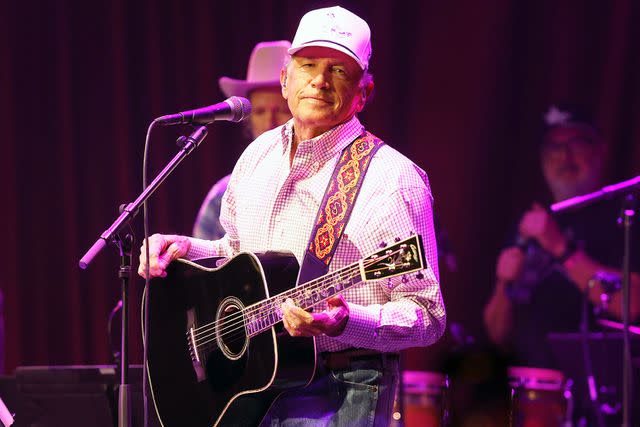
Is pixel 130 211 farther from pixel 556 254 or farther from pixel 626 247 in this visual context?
pixel 556 254

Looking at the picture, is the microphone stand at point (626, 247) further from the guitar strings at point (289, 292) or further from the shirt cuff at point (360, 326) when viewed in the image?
the guitar strings at point (289, 292)

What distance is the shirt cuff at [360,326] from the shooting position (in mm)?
2613

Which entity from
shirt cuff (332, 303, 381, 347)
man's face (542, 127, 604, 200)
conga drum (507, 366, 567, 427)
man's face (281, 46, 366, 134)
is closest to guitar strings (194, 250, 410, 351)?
shirt cuff (332, 303, 381, 347)

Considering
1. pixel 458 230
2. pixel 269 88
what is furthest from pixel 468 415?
pixel 269 88

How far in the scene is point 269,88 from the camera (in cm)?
534

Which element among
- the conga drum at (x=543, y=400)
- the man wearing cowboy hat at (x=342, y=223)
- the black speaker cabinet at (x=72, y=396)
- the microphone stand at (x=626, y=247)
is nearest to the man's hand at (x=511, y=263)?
the conga drum at (x=543, y=400)

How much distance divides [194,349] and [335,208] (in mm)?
763

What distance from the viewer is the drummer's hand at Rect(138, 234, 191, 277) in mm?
3307

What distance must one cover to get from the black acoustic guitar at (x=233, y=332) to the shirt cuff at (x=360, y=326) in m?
0.09

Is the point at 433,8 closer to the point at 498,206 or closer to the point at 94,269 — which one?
the point at 498,206

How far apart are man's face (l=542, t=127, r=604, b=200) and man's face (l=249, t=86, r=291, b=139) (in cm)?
205

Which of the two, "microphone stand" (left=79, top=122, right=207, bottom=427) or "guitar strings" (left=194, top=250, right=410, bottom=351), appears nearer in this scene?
"guitar strings" (left=194, top=250, right=410, bottom=351)

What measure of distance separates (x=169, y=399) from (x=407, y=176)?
1.22 m

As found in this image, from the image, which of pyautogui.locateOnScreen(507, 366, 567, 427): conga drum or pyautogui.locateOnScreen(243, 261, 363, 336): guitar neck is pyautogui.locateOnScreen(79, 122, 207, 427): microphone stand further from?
pyautogui.locateOnScreen(507, 366, 567, 427): conga drum
